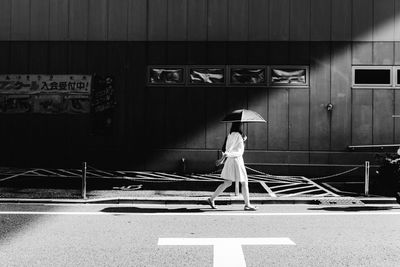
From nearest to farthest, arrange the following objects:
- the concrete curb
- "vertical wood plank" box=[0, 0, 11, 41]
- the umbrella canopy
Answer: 1. the umbrella canopy
2. the concrete curb
3. "vertical wood plank" box=[0, 0, 11, 41]

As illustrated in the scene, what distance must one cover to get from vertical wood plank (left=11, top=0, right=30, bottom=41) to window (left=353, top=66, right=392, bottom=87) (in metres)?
12.6

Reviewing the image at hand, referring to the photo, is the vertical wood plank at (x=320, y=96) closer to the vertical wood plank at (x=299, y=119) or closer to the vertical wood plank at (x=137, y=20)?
the vertical wood plank at (x=299, y=119)

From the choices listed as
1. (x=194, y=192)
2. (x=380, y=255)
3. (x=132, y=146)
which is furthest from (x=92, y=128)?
(x=380, y=255)

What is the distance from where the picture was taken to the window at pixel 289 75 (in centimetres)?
1695

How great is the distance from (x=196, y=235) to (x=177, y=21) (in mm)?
11116

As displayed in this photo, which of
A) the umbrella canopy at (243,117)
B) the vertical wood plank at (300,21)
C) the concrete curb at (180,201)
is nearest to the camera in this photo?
the umbrella canopy at (243,117)

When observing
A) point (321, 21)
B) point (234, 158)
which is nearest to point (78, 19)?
point (321, 21)

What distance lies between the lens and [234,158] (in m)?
10.2

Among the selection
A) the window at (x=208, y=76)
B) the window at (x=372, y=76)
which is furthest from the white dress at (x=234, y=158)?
the window at (x=372, y=76)

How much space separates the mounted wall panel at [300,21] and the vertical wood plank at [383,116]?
3.40 m

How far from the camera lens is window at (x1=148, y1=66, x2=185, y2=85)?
56.4ft

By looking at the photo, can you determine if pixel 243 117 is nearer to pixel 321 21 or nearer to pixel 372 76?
pixel 321 21

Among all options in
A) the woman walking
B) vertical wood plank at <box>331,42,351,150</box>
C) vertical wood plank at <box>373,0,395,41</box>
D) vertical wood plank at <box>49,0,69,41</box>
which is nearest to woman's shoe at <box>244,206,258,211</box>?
the woman walking

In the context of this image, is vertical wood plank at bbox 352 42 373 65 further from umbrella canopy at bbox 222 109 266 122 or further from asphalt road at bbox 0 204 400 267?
umbrella canopy at bbox 222 109 266 122
